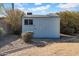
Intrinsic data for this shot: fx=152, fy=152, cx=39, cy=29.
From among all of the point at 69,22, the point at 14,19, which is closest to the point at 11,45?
the point at 14,19

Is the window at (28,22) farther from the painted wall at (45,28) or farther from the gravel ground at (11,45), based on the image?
the gravel ground at (11,45)

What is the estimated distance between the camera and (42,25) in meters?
2.49

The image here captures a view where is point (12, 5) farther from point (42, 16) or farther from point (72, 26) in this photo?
point (72, 26)

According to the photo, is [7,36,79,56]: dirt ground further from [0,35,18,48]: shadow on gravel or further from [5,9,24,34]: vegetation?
[5,9,24,34]: vegetation

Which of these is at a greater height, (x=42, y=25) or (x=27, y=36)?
(x=42, y=25)

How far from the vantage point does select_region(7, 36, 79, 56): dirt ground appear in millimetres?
2445

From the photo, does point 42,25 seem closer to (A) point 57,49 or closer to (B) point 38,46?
(B) point 38,46

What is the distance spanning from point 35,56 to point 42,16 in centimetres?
66

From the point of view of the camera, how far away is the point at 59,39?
248cm

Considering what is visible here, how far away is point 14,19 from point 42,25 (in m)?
0.46

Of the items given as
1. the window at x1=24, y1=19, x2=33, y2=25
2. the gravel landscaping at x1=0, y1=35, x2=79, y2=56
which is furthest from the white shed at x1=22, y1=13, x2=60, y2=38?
the gravel landscaping at x1=0, y1=35, x2=79, y2=56

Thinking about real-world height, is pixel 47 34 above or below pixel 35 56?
above

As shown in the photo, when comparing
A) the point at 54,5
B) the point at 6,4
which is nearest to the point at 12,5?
the point at 6,4

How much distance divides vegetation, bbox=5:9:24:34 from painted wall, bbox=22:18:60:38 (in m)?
0.10
